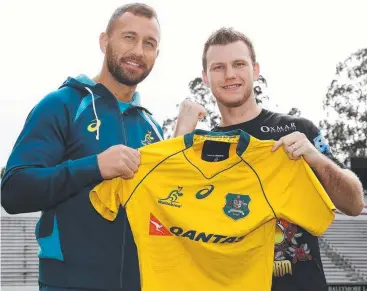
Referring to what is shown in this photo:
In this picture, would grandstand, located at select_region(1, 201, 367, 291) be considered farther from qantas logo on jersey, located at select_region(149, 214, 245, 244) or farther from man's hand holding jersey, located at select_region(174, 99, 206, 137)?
qantas logo on jersey, located at select_region(149, 214, 245, 244)

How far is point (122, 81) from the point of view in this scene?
283cm

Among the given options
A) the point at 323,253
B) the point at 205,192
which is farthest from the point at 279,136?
the point at 323,253

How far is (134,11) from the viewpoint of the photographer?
112 inches

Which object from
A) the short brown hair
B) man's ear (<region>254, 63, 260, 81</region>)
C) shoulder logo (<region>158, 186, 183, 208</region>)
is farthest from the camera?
man's ear (<region>254, 63, 260, 81</region>)

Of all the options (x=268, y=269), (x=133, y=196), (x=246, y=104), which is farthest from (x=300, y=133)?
A: (x=133, y=196)

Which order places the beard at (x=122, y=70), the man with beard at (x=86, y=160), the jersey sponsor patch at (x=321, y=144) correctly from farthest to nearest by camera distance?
the beard at (x=122, y=70) → the jersey sponsor patch at (x=321, y=144) → the man with beard at (x=86, y=160)

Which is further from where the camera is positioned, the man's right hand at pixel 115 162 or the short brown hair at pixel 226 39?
the short brown hair at pixel 226 39

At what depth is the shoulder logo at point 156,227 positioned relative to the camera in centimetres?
259

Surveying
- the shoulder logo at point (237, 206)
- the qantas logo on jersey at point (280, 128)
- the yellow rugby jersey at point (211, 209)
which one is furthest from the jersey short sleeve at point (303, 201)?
the qantas logo on jersey at point (280, 128)

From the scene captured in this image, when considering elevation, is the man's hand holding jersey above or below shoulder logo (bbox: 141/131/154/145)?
above

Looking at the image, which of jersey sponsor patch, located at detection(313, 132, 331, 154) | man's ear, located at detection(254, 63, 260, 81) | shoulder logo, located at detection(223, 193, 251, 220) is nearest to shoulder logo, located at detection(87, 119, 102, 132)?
shoulder logo, located at detection(223, 193, 251, 220)

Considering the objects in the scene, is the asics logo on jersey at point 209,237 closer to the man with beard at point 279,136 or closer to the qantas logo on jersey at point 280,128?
the man with beard at point 279,136

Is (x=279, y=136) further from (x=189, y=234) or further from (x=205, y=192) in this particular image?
(x=189, y=234)

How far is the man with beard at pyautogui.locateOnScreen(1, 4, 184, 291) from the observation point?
7.63 feet
